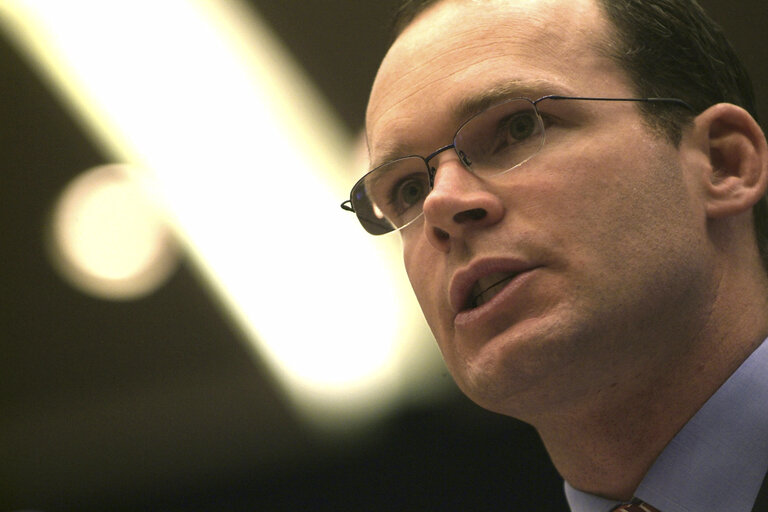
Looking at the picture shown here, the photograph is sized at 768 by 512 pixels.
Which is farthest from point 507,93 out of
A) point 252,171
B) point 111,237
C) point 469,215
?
point 111,237

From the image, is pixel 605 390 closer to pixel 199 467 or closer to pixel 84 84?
pixel 84 84

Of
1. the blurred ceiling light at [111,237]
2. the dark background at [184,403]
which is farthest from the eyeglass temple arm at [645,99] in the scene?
the blurred ceiling light at [111,237]

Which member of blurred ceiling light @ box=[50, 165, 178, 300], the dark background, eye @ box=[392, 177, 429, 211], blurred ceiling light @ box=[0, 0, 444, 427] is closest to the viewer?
eye @ box=[392, 177, 429, 211]

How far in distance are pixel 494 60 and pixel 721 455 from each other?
57 cm

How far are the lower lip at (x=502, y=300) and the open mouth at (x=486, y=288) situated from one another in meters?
0.01

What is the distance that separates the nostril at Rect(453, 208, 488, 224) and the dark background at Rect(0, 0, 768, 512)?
1175 mm

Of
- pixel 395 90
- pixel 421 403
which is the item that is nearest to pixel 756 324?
pixel 395 90

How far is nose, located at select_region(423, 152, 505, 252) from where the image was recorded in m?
0.88

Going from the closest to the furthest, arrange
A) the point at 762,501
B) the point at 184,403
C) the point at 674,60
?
the point at 762,501 → the point at 674,60 → the point at 184,403

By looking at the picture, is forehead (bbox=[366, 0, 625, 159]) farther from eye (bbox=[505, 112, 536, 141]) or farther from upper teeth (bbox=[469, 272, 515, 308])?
upper teeth (bbox=[469, 272, 515, 308])

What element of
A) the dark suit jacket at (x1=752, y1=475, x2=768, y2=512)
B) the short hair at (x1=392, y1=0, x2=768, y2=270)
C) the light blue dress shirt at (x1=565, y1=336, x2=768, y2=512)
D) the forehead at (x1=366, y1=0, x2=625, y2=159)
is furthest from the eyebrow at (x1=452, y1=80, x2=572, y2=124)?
the dark suit jacket at (x1=752, y1=475, x2=768, y2=512)

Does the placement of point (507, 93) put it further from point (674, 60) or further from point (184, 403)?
point (184, 403)

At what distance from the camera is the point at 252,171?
7.32 feet

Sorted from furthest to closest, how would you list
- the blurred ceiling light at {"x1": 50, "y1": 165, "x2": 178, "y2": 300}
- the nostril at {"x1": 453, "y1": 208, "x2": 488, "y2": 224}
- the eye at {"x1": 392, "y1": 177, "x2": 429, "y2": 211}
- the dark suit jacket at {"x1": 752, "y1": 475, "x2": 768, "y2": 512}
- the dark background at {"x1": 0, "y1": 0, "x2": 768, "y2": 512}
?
the blurred ceiling light at {"x1": 50, "y1": 165, "x2": 178, "y2": 300} < the dark background at {"x1": 0, "y1": 0, "x2": 768, "y2": 512} < the eye at {"x1": 392, "y1": 177, "x2": 429, "y2": 211} < the nostril at {"x1": 453, "y1": 208, "x2": 488, "y2": 224} < the dark suit jacket at {"x1": 752, "y1": 475, "x2": 768, "y2": 512}
